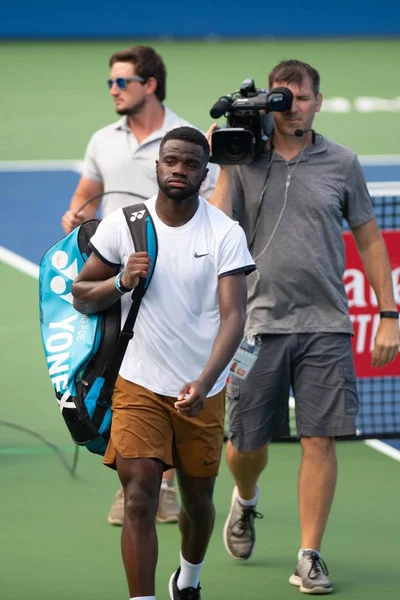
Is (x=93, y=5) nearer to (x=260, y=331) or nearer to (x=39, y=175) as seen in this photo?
(x=39, y=175)

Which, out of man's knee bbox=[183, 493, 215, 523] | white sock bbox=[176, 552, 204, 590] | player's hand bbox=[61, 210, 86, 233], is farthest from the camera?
player's hand bbox=[61, 210, 86, 233]

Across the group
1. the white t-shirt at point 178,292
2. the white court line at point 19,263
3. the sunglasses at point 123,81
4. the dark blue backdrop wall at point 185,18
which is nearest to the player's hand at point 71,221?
the sunglasses at point 123,81

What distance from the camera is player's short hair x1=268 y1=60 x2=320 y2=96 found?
6.76 m

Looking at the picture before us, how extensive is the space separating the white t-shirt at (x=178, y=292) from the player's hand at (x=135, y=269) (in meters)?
0.17

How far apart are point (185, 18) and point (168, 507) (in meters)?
20.1

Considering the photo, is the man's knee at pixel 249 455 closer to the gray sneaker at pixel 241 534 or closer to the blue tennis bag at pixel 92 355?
the gray sneaker at pixel 241 534

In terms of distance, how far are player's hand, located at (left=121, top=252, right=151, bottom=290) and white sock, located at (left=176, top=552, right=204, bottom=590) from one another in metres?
1.33

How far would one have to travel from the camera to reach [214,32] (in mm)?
27141

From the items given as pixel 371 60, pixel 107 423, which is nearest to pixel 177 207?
pixel 107 423

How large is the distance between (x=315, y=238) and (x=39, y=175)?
10.5 m

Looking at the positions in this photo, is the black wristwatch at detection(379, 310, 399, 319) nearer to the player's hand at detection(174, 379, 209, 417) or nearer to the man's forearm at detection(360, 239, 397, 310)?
the man's forearm at detection(360, 239, 397, 310)

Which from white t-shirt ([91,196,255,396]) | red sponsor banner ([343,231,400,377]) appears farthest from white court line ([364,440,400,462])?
white t-shirt ([91,196,255,396])

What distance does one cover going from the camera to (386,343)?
6.71 m

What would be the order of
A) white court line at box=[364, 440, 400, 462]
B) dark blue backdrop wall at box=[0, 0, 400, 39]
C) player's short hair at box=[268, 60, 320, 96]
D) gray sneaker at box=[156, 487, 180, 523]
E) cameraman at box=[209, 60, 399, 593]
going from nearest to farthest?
1. cameraman at box=[209, 60, 399, 593]
2. player's short hair at box=[268, 60, 320, 96]
3. gray sneaker at box=[156, 487, 180, 523]
4. white court line at box=[364, 440, 400, 462]
5. dark blue backdrop wall at box=[0, 0, 400, 39]
